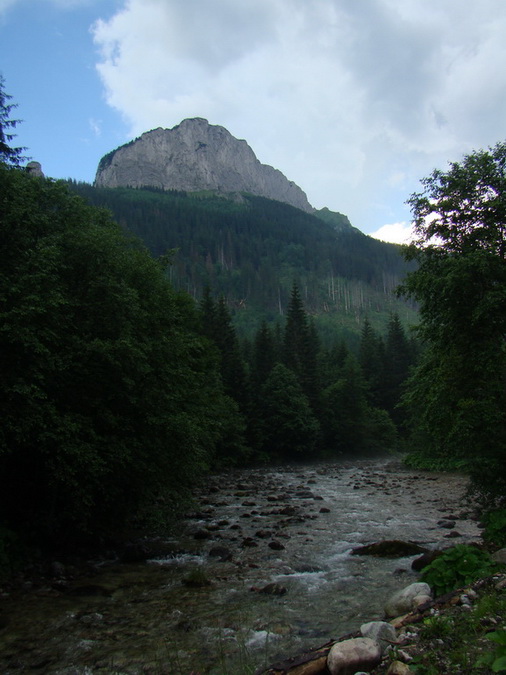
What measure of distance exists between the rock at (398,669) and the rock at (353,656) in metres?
0.47

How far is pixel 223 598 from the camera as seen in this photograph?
35.6ft

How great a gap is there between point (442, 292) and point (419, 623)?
12.1 metres

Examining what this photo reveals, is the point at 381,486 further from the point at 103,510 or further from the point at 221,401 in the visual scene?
the point at 103,510

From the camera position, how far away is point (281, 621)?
9320 millimetres

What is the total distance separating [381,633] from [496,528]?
7645 millimetres

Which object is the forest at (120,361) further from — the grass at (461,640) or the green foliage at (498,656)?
the green foliage at (498,656)

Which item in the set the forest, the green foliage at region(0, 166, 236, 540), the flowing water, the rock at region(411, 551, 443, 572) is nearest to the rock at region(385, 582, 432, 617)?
the flowing water

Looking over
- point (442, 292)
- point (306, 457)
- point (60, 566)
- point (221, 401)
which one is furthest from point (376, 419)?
point (60, 566)

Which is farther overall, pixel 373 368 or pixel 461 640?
pixel 373 368

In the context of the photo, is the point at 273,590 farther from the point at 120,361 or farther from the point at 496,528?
the point at 120,361

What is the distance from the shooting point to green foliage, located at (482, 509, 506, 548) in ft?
39.6

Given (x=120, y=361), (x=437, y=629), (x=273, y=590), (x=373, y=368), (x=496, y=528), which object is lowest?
(x=273, y=590)

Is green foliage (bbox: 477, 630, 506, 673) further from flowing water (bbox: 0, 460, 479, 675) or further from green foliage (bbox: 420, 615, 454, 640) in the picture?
flowing water (bbox: 0, 460, 479, 675)

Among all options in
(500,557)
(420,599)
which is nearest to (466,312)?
(500,557)
